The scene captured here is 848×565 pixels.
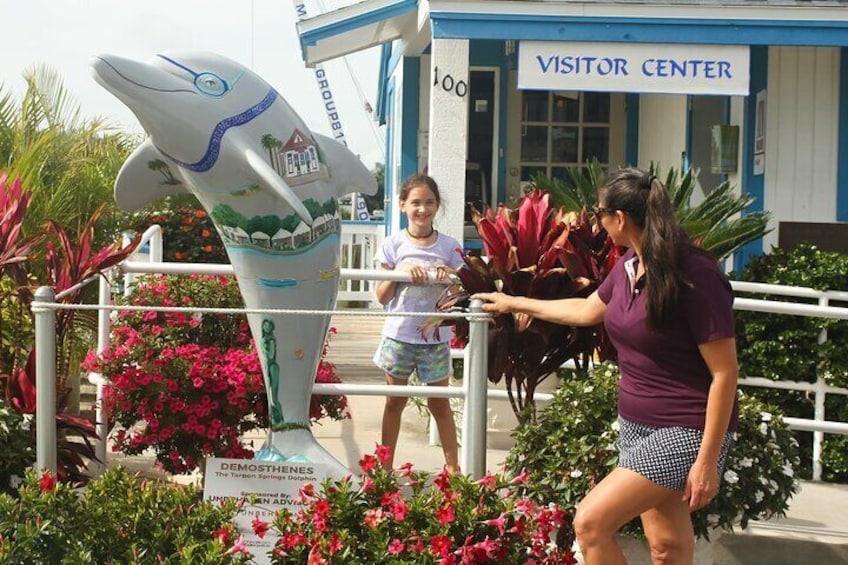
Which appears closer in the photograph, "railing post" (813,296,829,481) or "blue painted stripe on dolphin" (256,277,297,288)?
"blue painted stripe on dolphin" (256,277,297,288)

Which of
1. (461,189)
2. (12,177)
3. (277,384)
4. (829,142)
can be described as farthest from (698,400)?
(829,142)

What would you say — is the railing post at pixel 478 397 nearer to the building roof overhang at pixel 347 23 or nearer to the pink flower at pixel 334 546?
the pink flower at pixel 334 546

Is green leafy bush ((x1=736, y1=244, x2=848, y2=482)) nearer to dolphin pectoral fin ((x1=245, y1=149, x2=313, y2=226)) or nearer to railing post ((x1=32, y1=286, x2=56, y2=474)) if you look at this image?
dolphin pectoral fin ((x1=245, y1=149, x2=313, y2=226))

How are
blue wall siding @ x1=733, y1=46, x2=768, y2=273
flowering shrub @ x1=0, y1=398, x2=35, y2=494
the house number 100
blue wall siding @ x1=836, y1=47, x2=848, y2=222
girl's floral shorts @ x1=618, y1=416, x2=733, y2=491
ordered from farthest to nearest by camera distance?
1. blue wall siding @ x1=733, y1=46, x2=768, y2=273
2. blue wall siding @ x1=836, y1=47, x2=848, y2=222
3. the house number 100
4. flowering shrub @ x1=0, y1=398, x2=35, y2=494
5. girl's floral shorts @ x1=618, y1=416, x2=733, y2=491

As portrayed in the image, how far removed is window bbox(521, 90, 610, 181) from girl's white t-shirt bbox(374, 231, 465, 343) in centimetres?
665

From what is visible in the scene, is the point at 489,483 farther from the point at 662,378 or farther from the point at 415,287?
the point at 415,287

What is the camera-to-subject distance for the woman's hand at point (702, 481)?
3297 millimetres

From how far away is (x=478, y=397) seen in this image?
12.5 feet

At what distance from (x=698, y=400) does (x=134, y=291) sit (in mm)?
3220

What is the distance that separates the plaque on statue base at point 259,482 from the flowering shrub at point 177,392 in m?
1.04

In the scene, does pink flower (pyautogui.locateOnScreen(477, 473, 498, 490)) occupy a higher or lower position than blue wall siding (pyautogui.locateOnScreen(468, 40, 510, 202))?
lower

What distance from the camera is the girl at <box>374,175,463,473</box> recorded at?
5348 mm

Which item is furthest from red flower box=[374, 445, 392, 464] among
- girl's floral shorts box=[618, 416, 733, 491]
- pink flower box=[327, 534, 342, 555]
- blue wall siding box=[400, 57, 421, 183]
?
blue wall siding box=[400, 57, 421, 183]

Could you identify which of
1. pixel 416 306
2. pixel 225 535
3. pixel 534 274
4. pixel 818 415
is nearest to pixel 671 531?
pixel 225 535
